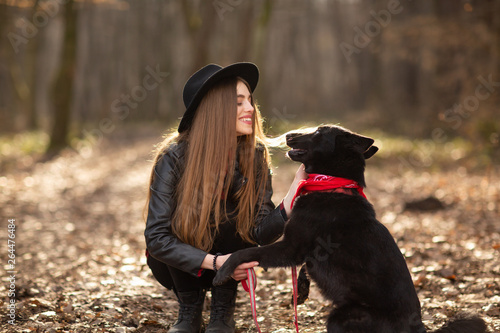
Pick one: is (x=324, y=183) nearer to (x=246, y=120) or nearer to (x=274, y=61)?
Result: (x=246, y=120)

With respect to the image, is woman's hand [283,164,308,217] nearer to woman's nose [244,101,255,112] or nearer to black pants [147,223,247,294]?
black pants [147,223,247,294]

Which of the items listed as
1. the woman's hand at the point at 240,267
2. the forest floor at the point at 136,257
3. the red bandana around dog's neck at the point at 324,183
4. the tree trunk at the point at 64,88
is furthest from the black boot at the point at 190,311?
the tree trunk at the point at 64,88

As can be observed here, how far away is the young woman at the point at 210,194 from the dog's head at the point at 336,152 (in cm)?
20

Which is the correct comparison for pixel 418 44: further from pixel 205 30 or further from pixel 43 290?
pixel 43 290

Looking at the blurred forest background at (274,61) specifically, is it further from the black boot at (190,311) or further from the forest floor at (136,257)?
the black boot at (190,311)

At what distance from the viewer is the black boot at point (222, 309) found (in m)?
3.36

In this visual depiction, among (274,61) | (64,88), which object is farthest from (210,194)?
(274,61)

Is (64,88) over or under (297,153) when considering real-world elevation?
over

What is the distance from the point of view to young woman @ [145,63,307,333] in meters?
3.26

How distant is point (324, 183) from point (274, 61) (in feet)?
135

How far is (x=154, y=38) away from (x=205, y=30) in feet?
49.9

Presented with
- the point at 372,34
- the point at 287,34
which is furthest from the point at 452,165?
the point at 287,34

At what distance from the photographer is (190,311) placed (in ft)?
11.0

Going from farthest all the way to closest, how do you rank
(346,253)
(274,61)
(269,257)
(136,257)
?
(274,61), (136,257), (269,257), (346,253)
